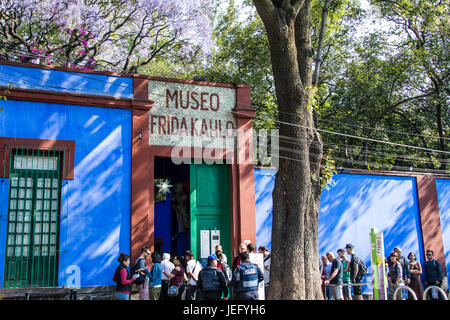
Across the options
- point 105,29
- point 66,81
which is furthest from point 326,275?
point 105,29

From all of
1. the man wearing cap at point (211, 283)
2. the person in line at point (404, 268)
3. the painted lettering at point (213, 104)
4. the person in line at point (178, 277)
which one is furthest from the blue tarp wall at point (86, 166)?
the person in line at point (404, 268)

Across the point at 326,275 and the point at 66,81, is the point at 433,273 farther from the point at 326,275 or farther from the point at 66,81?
the point at 66,81

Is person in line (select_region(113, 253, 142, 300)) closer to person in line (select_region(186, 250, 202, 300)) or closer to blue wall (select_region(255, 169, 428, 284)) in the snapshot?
person in line (select_region(186, 250, 202, 300))

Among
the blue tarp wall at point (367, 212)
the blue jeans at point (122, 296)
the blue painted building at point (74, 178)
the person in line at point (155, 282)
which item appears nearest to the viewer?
the blue jeans at point (122, 296)

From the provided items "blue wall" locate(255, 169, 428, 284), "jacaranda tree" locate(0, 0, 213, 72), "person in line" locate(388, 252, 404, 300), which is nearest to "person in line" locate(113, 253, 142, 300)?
"blue wall" locate(255, 169, 428, 284)

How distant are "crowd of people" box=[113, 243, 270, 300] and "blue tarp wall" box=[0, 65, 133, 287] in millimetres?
1257

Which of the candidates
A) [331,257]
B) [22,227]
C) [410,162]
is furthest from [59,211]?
[410,162]

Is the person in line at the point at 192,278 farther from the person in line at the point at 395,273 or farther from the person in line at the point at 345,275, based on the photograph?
the person in line at the point at 395,273

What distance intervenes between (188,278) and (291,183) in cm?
390

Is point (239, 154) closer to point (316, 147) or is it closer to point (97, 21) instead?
point (316, 147)

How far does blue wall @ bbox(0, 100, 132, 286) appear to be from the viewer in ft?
40.9

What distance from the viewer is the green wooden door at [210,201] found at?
14.2m

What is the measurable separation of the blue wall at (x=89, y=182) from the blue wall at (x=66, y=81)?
48 centimetres

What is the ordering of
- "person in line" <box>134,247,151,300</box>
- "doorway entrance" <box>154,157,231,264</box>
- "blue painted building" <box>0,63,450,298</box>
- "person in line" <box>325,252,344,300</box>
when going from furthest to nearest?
"doorway entrance" <box>154,157,231,264</box>, "person in line" <box>325,252,344,300</box>, "blue painted building" <box>0,63,450,298</box>, "person in line" <box>134,247,151,300</box>
